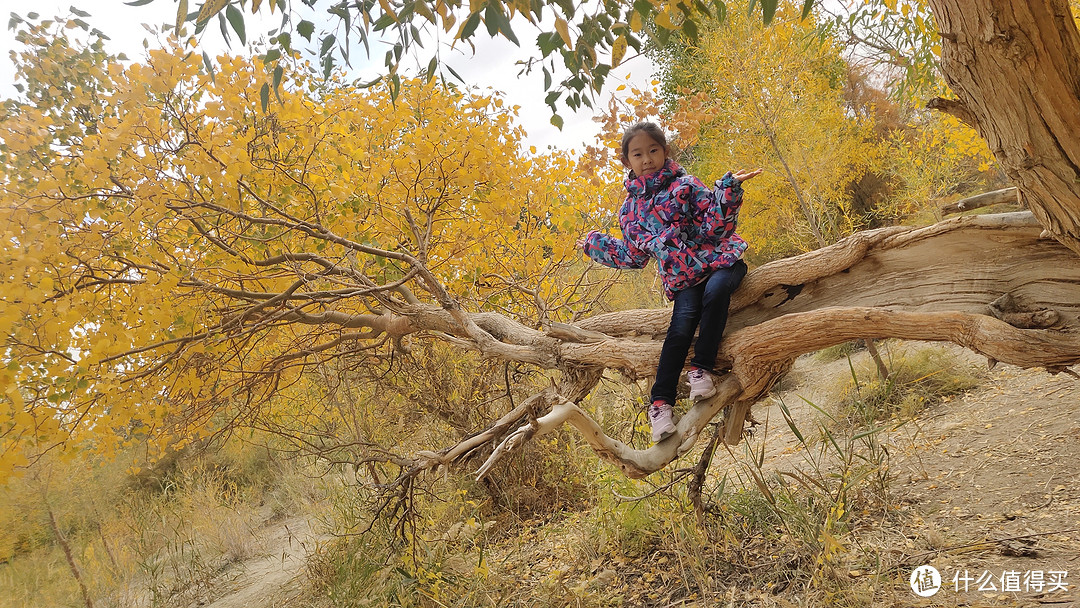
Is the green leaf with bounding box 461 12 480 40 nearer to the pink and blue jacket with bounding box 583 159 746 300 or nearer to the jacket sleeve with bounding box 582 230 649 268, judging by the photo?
the pink and blue jacket with bounding box 583 159 746 300

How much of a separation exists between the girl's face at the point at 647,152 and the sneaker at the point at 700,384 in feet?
3.14

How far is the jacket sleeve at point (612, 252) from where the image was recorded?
3016mm

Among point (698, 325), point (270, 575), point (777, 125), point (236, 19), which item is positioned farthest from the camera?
point (777, 125)

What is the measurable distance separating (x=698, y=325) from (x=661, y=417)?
436 mm

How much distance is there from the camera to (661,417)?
2.63m

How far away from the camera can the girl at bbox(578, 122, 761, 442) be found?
256 centimetres

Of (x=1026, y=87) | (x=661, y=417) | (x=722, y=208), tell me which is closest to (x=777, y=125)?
(x=722, y=208)

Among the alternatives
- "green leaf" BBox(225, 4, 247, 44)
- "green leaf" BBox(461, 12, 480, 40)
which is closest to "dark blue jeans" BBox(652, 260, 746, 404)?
"green leaf" BBox(461, 12, 480, 40)

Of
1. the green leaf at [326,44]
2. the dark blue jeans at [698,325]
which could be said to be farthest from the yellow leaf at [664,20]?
the dark blue jeans at [698,325]

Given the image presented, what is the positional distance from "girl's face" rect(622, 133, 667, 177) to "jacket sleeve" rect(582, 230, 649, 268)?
39 centimetres

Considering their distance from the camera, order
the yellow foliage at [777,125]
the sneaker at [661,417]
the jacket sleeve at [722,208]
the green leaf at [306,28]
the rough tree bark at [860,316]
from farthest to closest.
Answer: the yellow foliage at [777,125]
the sneaker at [661,417]
the jacket sleeve at [722,208]
the rough tree bark at [860,316]
the green leaf at [306,28]

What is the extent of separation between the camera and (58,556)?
7.77m

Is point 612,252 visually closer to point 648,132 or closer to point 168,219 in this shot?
point 648,132

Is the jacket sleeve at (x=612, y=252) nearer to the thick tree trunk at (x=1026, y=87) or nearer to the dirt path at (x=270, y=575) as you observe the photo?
the thick tree trunk at (x=1026, y=87)
